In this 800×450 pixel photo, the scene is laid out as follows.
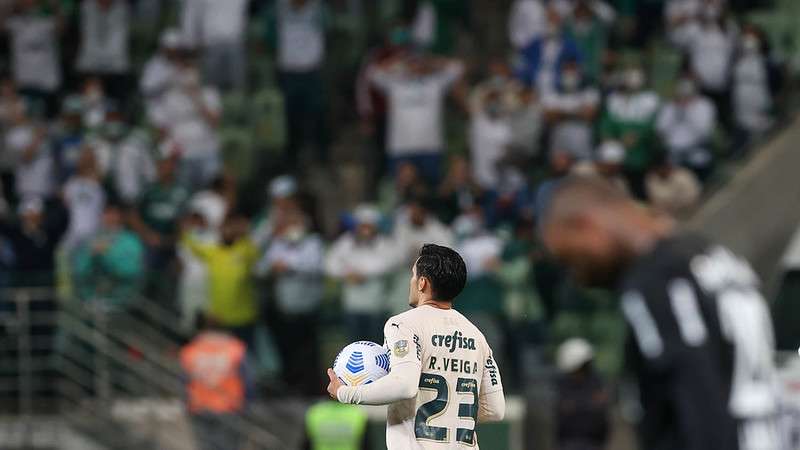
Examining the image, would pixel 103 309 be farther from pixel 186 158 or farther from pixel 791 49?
pixel 791 49

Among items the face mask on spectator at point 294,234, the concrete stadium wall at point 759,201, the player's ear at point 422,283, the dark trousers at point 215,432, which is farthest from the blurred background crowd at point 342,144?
the player's ear at point 422,283

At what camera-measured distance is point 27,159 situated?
18516 mm

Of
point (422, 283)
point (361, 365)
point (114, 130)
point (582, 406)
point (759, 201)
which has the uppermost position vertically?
point (114, 130)

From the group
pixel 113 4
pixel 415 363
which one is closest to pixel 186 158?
pixel 113 4

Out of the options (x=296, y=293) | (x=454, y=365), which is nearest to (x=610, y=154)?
(x=296, y=293)

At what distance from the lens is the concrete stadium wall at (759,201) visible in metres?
16.5

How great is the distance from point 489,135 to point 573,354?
3.60m

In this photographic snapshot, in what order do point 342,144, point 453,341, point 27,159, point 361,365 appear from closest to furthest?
point 361,365 → point 453,341 → point 27,159 → point 342,144

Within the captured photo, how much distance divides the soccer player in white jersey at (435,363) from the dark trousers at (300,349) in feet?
31.1

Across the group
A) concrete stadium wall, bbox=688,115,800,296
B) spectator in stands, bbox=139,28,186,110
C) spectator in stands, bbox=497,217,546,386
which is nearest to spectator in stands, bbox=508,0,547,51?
concrete stadium wall, bbox=688,115,800,296

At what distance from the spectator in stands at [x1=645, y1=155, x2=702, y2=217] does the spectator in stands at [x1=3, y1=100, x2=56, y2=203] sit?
631 cm

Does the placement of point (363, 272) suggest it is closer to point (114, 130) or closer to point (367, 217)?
point (367, 217)

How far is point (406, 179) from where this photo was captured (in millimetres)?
17938

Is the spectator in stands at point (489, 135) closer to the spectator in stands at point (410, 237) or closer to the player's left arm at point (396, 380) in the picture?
the spectator in stands at point (410, 237)
